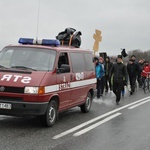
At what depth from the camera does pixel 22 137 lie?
6914mm

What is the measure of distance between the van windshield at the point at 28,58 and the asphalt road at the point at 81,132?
1392 millimetres

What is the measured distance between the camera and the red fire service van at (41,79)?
7410 millimetres

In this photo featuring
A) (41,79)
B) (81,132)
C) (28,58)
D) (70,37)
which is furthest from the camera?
(70,37)

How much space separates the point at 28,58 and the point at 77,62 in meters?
1.88

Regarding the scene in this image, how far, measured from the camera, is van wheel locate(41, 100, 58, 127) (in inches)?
308

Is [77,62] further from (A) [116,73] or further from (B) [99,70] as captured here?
(B) [99,70]

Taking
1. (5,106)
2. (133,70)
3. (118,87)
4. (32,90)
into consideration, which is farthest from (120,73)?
(5,106)

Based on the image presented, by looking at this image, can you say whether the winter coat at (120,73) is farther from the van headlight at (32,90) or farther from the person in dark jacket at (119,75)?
the van headlight at (32,90)

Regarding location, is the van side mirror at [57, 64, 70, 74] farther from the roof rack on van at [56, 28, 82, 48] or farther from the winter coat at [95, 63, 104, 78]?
the winter coat at [95, 63, 104, 78]

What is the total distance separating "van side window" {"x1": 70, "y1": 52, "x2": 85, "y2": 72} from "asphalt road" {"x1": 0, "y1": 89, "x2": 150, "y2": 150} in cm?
137

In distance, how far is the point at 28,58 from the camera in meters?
8.29

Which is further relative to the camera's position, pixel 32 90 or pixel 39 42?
pixel 39 42

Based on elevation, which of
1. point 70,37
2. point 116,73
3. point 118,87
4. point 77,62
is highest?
point 70,37

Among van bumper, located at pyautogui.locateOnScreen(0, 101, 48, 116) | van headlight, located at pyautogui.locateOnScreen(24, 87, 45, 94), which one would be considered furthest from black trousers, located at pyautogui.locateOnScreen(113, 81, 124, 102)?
van headlight, located at pyautogui.locateOnScreen(24, 87, 45, 94)
